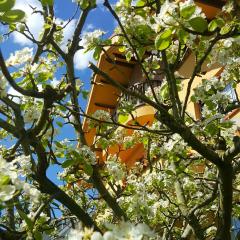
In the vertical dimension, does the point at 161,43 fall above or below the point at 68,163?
below

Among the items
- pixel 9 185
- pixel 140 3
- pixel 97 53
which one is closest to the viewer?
pixel 9 185

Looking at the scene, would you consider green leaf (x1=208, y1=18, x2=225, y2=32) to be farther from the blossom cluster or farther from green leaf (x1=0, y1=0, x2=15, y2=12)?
the blossom cluster

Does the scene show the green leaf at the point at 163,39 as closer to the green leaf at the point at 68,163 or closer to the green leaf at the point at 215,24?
the green leaf at the point at 215,24

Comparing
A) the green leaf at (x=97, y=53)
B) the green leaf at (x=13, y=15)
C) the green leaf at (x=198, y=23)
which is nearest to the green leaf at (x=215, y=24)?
the green leaf at (x=198, y=23)

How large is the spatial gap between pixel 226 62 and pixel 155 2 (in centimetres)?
111

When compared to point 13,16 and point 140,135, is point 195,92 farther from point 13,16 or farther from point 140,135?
point 13,16

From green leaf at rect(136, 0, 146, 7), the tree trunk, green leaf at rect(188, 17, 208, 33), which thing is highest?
green leaf at rect(136, 0, 146, 7)

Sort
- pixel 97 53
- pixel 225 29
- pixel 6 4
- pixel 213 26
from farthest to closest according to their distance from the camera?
pixel 97 53 → pixel 225 29 → pixel 213 26 → pixel 6 4

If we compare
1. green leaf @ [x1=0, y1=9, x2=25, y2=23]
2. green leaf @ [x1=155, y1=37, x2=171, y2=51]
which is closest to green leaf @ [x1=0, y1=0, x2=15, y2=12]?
green leaf @ [x1=0, y1=9, x2=25, y2=23]

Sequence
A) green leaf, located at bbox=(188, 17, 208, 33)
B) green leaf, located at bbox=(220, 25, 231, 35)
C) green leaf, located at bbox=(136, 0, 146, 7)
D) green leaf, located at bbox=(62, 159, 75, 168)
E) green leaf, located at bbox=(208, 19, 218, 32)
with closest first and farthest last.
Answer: green leaf, located at bbox=(188, 17, 208, 33) → green leaf, located at bbox=(208, 19, 218, 32) → green leaf, located at bbox=(220, 25, 231, 35) → green leaf, located at bbox=(62, 159, 75, 168) → green leaf, located at bbox=(136, 0, 146, 7)

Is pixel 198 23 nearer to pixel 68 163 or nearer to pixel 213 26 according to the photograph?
pixel 213 26

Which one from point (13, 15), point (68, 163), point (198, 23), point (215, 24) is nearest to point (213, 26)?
point (215, 24)

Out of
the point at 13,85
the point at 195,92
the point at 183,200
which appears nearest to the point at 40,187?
the point at 13,85

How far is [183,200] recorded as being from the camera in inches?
252
